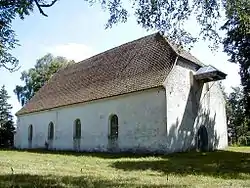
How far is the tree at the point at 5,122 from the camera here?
51.6m

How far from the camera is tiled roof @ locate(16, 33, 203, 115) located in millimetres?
25359

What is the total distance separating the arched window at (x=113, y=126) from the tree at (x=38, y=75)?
2711cm

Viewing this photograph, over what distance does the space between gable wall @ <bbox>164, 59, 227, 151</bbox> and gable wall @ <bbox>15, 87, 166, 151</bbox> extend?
0.94 m

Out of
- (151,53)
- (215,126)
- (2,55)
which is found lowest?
(215,126)

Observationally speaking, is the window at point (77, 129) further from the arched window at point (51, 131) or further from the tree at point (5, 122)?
the tree at point (5, 122)

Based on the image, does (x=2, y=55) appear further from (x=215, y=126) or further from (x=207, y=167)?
(x=215, y=126)

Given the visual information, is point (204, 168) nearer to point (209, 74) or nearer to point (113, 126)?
point (209, 74)

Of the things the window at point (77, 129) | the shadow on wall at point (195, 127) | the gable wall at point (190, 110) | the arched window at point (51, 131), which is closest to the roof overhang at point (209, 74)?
the gable wall at point (190, 110)

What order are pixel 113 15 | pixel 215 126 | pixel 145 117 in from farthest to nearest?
1. pixel 215 126
2. pixel 145 117
3. pixel 113 15

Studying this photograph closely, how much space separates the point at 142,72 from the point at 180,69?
2.92 meters

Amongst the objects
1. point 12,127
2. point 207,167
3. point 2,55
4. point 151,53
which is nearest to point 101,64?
point 151,53

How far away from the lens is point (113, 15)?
1277 cm

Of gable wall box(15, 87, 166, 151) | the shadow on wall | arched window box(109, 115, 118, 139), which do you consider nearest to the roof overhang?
the shadow on wall

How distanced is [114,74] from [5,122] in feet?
100.0
